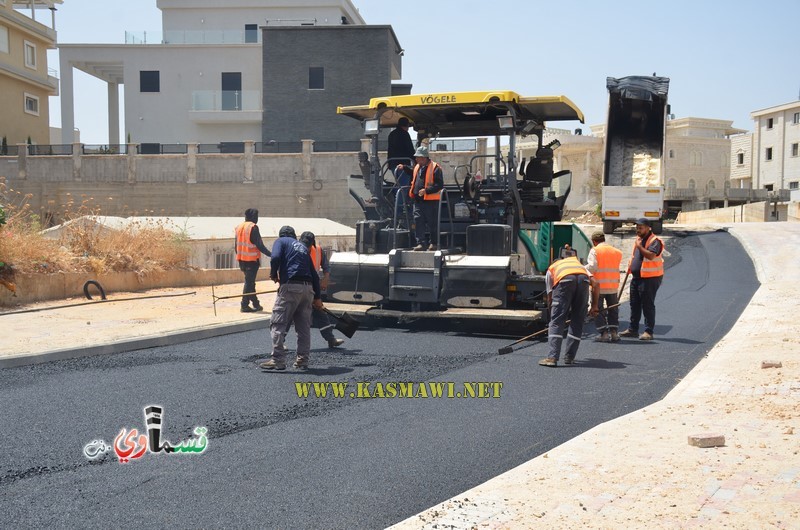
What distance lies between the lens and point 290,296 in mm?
8242

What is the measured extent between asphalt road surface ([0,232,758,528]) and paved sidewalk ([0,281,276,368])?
284mm

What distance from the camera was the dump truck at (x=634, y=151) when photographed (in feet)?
81.2

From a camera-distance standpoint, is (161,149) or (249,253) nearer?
(249,253)

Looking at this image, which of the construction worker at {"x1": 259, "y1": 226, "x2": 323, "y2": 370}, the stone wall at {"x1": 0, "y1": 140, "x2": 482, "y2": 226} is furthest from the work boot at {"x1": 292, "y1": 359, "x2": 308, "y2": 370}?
the stone wall at {"x1": 0, "y1": 140, "x2": 482, "y2": 226}

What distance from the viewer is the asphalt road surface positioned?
4.49 metres

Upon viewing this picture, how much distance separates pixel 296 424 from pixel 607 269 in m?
5.84

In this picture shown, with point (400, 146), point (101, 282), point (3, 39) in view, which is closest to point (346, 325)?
point (400, 146)

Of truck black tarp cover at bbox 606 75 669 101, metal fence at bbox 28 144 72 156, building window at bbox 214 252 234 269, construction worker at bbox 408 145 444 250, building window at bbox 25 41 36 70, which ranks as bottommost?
building window at bbox 214 252 234 269

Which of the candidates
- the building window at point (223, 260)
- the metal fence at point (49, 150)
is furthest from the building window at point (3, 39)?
the building window at point (223, 260)

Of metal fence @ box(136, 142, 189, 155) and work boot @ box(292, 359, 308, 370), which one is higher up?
metal fence @ box(136, 142, 189, 155)

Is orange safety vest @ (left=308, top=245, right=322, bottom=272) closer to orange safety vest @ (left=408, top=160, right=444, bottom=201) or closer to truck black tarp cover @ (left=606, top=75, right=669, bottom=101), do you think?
orange safety vest @ (left=408, top=160, right=444, bottom=201)

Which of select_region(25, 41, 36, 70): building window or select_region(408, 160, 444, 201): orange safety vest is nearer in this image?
select_region(408, 160, 444, 201): orange safety vest

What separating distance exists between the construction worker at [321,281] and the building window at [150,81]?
35227 millimetres

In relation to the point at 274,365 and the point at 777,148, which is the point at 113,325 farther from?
the point at 777,148
